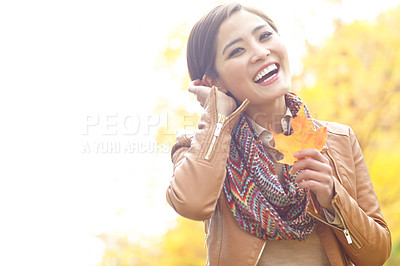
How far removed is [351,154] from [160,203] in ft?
14.8

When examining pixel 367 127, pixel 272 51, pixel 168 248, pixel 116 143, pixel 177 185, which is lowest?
pixel 168 248

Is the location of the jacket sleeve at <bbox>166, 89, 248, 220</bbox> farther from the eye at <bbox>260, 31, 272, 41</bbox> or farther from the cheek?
the eye at <bbox>260, 31, 272, 41</bbox>

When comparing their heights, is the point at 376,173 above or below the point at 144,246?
above

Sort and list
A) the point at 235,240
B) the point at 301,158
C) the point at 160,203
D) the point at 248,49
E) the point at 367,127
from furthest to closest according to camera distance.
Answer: the point at 160,203 → the point at 367,127 → the point at 248,49 → the point at 235,240 → the point at 301,158

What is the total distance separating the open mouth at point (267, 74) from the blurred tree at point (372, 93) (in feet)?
10.0

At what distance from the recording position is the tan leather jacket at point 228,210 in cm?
160

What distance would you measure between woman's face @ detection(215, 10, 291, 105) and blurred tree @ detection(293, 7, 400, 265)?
10.0 ft

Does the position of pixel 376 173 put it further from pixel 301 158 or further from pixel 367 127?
pixel 301 158

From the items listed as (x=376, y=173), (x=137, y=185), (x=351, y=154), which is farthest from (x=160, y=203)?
(x=351, y=154)

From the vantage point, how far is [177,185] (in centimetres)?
164

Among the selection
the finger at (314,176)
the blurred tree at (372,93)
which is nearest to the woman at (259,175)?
the finger at (314,176)

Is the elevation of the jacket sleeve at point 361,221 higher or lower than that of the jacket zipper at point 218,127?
lower

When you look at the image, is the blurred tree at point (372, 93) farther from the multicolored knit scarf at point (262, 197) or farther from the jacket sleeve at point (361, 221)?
the multicolored knit scarf at point (262, 197)

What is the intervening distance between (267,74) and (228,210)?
1.96 feet
